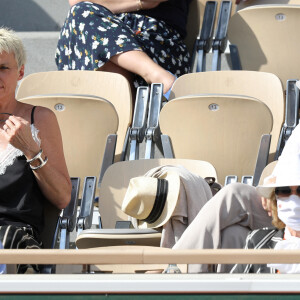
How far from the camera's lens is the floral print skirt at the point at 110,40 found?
4918 millimetres

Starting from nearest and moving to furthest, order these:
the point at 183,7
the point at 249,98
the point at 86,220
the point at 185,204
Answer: the point at 185,204 < the point at 86,220 < the point at 249,98 < the point at 183,7

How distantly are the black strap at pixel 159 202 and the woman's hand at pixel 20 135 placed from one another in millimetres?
484

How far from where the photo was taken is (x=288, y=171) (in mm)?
2928

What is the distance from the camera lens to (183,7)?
5.25 metres

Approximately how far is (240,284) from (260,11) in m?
2.98

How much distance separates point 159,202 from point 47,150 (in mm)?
449

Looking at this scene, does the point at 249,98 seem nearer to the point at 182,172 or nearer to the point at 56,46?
the point at 182,172

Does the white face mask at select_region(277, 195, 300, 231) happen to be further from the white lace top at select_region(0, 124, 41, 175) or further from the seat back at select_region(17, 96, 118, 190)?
the seat back at select_region(17, 96, 118, 190)

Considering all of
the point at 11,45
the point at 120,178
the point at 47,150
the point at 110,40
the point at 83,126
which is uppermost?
the point at 11,45

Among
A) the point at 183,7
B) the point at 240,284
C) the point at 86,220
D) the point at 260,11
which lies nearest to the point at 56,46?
the point at 183,7

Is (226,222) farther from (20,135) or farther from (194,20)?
(194,20)

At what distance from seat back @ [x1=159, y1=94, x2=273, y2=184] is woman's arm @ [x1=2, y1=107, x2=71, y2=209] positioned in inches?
35.9

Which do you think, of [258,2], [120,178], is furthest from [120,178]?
[258,2]

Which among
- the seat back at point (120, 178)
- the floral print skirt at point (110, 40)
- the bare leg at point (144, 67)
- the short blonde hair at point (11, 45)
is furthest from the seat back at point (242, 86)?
the short blonde hair at point (11, 45)
